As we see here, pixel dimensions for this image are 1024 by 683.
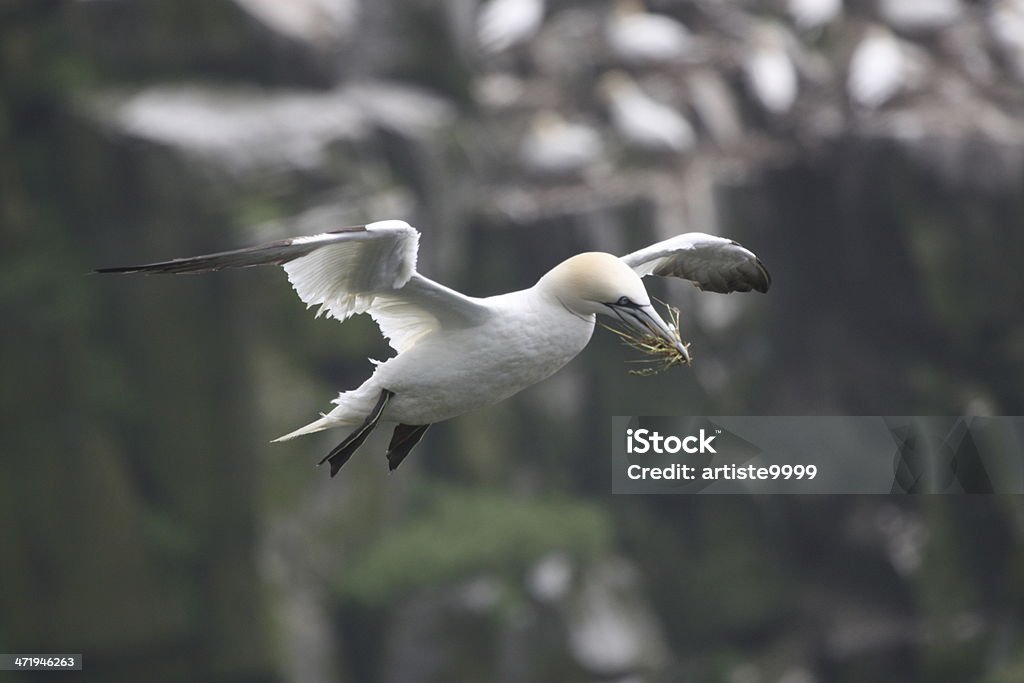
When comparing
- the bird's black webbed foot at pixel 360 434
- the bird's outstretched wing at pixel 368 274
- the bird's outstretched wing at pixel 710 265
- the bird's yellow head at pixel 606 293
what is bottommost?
the bird's black webbed foot at pixel 360 434

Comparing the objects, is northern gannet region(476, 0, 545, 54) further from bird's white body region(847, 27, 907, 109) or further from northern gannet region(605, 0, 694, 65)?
bird's white body region(847, 27, 907, 109)

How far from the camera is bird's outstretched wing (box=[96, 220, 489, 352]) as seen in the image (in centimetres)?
413

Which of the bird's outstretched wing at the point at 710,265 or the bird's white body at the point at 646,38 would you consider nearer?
the bird's outstretched wing at the point at 710,265

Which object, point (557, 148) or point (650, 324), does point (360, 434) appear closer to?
point (650, 324)

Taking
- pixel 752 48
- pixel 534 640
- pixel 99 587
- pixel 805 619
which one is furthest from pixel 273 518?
pixel 752 48

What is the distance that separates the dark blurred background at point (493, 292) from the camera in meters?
12.7

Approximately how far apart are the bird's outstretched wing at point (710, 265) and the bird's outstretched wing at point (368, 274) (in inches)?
32.2

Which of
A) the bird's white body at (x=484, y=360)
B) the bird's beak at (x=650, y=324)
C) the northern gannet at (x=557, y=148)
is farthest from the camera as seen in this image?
the northern gannet at (x=557, y=148)

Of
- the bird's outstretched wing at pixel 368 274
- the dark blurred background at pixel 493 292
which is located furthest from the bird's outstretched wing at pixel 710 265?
the dark blurred background at pixel 493 292

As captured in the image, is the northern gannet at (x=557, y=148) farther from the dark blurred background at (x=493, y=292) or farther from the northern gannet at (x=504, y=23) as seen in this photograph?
the northern gannet at (x=504, y=23)

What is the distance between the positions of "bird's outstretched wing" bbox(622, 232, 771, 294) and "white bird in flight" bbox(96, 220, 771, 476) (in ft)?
2.26

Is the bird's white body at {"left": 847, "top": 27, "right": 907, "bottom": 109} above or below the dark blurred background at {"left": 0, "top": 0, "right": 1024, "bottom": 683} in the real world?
above

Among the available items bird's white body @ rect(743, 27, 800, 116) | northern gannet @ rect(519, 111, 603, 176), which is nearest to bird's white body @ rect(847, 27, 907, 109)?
bird's white body @ rect(743, 27, 800, 116)

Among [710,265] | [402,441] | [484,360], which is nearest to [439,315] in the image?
[484,360]
